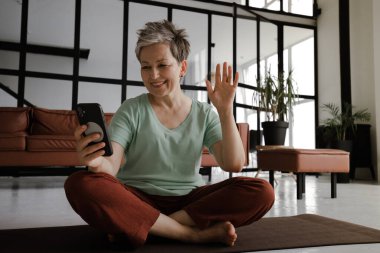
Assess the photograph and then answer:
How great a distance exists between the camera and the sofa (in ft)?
11.7

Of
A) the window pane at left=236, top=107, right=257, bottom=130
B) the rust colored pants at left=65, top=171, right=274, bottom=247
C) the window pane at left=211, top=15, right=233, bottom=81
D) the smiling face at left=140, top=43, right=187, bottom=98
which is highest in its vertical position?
the window pane at left=211, top=15, right=233, bottom=81

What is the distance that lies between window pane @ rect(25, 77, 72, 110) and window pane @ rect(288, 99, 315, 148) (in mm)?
4344

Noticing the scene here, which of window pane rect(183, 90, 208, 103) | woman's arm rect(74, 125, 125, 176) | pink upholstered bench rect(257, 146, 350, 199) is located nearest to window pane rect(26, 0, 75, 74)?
window pane rect(183, 90, 208, 103)

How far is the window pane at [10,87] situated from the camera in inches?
205

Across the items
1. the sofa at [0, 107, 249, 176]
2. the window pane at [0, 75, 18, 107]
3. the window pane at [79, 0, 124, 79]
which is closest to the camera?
the sofa at [0, 107, 249, 176]

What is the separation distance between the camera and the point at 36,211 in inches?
88.8

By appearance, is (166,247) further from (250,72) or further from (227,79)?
(250,72)

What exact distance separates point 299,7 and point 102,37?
4.19 metres

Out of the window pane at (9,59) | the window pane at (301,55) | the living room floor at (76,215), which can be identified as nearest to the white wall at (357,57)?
the window pane at (301,55)

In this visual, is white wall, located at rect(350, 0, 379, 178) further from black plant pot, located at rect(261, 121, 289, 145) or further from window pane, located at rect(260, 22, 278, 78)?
black plant pot, located at rect(261, 121, 289, 145)

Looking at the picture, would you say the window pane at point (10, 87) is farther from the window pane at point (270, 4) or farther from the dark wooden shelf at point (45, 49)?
the window pane at point (270, 4)

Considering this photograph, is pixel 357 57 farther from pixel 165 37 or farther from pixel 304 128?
pixel 165 37

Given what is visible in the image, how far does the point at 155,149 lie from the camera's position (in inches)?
53.5

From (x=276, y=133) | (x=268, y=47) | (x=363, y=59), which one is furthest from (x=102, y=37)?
(x=363, y=59)
